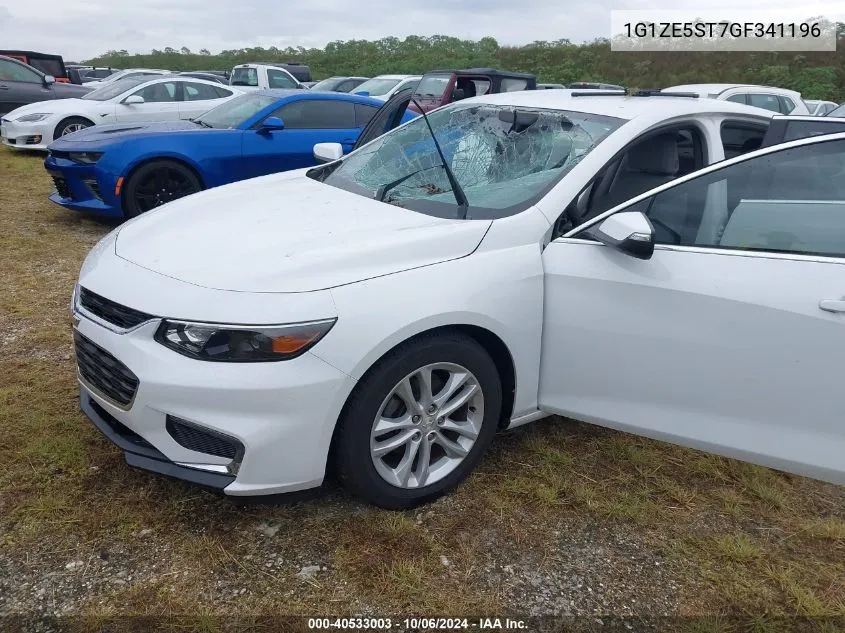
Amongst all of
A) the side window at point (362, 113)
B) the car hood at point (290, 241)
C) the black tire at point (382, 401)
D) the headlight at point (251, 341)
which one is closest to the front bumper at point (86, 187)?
the side window at point (362, 113)

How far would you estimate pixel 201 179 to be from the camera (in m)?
6.67

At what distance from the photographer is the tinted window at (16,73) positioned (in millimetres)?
13000

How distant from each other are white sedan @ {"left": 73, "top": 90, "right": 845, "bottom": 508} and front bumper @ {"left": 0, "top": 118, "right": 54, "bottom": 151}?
30.0ft

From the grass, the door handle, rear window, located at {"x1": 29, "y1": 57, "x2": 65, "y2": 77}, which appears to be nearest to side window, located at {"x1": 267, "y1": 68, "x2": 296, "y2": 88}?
rear window, located at {"x1": 29, "y1": 57, "x2": 65, "y2": 77}

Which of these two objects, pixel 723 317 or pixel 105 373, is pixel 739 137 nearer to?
pixel 723 317

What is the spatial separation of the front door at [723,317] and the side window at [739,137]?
90 cm

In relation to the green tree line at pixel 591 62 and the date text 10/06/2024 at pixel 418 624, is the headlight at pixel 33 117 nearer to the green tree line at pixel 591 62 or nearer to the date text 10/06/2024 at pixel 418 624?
the date text 10/06/2024 at pixel 418 624

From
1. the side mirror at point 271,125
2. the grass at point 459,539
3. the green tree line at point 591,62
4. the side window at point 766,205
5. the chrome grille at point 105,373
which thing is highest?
the green tree line at point 591,62

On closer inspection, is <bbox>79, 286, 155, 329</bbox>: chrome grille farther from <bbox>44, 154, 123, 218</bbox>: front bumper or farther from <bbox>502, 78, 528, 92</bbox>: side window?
<bbox>502, 78, 528, 92</bbox>: side window

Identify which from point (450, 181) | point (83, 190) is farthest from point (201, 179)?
point (450, 181)

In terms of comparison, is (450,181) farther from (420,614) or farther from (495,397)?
(420,614)

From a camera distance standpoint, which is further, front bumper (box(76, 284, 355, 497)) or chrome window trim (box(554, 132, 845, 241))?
chrome window trim (box(554, 132, 845, 241))

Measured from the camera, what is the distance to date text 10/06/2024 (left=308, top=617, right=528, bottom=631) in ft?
7.17

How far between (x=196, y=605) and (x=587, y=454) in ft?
5.80
